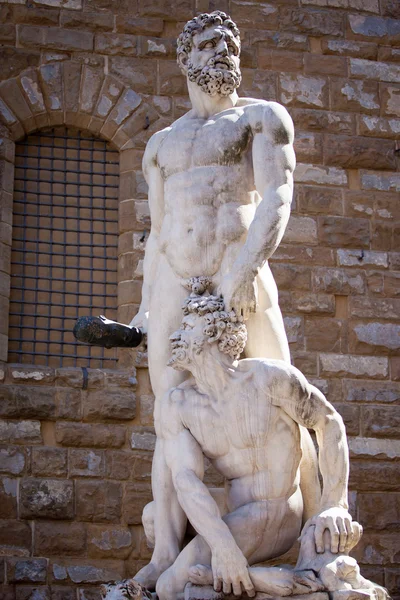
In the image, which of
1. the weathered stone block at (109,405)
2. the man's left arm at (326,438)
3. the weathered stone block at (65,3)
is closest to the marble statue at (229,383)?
the man's left arm at (326,438)

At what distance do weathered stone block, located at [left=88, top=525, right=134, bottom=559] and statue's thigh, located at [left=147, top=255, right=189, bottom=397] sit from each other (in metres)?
2.75

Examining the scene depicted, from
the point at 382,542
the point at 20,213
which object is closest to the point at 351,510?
the point at 382,542

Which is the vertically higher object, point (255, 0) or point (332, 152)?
point (255, 0)

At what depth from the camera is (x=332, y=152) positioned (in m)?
10.1

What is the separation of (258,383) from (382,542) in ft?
12.2

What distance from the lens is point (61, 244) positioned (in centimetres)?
972

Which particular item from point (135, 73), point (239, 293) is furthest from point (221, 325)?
point (135, 73)

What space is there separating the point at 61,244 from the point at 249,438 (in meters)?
4.09

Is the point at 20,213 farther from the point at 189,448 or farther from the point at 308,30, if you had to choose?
the point at 189,448

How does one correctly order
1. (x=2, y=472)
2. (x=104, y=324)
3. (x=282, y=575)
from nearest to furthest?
(x=282, y=575), (x=104, y=324), (x=2, y=472)

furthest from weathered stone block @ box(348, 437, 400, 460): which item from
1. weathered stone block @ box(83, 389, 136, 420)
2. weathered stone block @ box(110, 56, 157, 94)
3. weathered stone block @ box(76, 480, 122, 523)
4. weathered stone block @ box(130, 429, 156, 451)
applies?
weathered stone block @ box(110, 56, 157, 94)

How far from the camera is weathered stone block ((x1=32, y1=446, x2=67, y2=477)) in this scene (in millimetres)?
8953

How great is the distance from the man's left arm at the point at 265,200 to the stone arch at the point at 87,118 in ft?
10.7

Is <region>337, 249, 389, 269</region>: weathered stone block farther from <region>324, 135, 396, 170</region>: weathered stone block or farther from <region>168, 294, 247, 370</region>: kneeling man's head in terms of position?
<region>168, 294, 247, 370</region>: kneeling man's head
